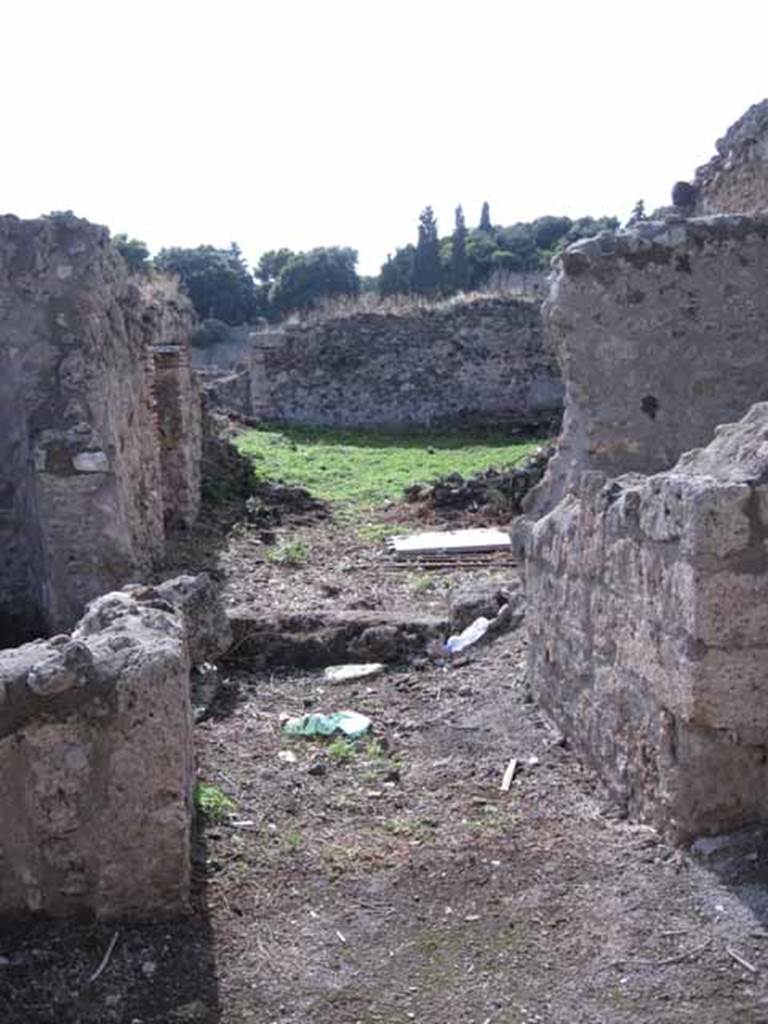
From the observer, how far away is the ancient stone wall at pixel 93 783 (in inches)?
133

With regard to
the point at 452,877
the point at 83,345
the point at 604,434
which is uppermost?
the point at 83,345

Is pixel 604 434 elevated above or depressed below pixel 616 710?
above

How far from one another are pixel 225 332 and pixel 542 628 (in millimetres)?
37743

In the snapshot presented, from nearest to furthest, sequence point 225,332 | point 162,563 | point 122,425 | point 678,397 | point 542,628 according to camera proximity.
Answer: point 542,628, point 678,397, point 122,425, point 162,563, point 225,332

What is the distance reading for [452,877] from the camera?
3.89 m

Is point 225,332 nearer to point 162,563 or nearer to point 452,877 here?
point 162,563

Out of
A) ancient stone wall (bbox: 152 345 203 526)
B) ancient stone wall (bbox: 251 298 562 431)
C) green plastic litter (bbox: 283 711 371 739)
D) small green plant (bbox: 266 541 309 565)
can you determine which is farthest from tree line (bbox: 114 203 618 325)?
green plastic litter (bbox: 283 711 371 739)

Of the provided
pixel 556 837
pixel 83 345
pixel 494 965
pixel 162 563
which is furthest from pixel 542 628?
pixel 162 563

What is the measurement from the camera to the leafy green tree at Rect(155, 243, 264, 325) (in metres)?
46.4

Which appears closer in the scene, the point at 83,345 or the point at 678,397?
the point at 678,397

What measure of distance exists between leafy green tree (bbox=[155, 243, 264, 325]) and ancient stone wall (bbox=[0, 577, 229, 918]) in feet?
142

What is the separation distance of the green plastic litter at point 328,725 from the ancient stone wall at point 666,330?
2050 millimetres

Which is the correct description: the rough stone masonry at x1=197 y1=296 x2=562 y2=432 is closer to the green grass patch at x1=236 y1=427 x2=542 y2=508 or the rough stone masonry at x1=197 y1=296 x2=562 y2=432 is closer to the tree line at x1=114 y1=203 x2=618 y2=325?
the green grass patch at x1=236 y1=427 x2=542 y2=508

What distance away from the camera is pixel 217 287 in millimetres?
46781
